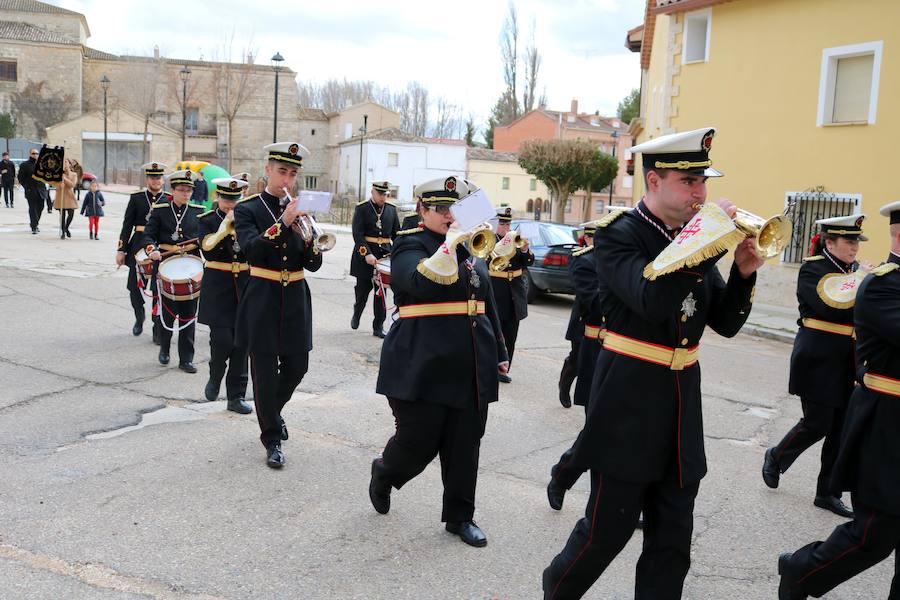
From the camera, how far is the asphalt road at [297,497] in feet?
13.7

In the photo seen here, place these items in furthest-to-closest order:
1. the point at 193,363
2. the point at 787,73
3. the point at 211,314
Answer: the point at 787,73
the point at 193,363
the point at 211,314

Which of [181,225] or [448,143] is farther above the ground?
[448,143]

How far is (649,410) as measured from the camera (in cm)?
331

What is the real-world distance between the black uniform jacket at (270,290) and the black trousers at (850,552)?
342cm

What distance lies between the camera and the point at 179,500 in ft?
16.6

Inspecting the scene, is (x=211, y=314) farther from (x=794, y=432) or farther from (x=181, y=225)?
(x=794, y=432)

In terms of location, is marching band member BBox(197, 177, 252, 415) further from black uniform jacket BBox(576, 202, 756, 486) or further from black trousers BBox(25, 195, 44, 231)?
black trousers BBox(25, 195, 44, 231)

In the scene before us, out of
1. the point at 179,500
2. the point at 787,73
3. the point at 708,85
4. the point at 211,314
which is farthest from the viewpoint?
the point at 708,85

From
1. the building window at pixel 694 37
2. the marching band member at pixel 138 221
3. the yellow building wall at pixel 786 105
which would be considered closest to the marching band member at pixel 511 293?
the marching band member at pixel 138 221

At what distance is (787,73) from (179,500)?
16157mm

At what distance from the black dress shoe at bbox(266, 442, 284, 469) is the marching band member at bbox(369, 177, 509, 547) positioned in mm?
1228

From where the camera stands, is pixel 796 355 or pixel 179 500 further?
pixel 796 355

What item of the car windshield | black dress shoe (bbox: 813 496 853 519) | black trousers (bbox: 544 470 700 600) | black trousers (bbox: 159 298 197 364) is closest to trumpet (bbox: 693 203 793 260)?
black trousers (bbox: 544 470 700 600)

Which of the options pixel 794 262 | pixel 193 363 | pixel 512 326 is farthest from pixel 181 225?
pixel 794 262
